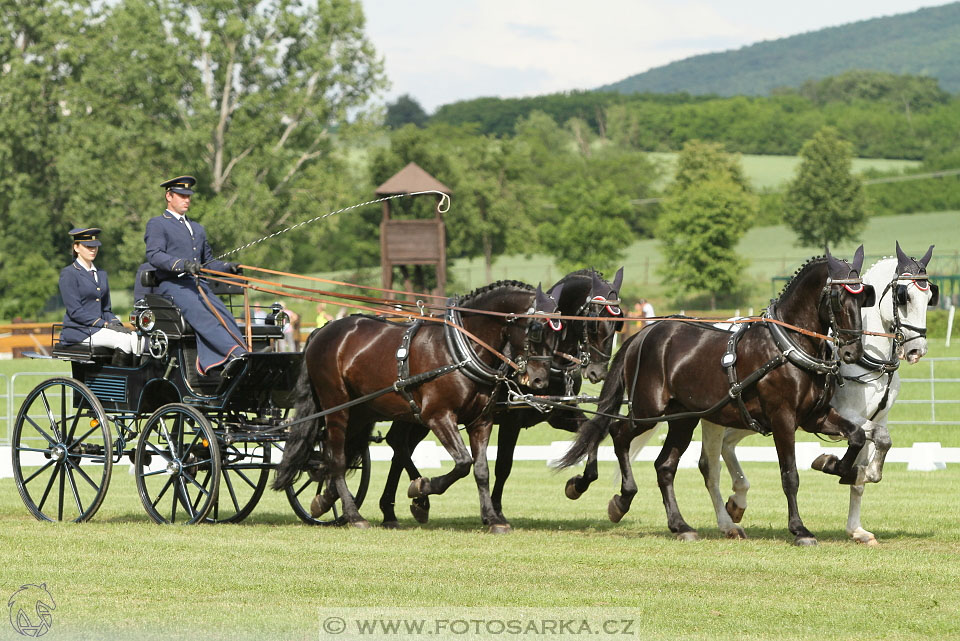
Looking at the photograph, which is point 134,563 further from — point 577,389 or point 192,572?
point 577,389

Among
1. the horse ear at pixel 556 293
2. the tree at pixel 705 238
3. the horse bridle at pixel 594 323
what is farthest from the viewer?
the tree at pixel 705 238

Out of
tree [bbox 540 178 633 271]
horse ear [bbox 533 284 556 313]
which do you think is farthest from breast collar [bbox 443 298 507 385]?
tree [bbox 540 178 633 271]

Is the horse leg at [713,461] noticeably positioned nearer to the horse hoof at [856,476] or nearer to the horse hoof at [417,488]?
the horse hoof at [856,476]

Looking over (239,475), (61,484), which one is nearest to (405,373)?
(239,475)

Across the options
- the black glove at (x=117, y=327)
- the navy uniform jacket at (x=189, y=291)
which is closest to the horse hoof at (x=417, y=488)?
the navy uniform jacket at (x=189, y=291)

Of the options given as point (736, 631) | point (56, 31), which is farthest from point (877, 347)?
point (56, 31)

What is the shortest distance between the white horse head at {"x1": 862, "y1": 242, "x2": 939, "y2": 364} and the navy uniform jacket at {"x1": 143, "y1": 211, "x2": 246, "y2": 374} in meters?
4.78

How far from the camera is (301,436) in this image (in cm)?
1074

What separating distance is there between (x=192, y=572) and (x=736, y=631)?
10.9 feet

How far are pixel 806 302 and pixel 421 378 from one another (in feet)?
9.38

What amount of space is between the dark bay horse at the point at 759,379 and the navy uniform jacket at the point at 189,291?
2.80 m

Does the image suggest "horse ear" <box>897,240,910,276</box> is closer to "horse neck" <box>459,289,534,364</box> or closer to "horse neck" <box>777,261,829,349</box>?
"horse neck" <box>777,261,829,349</box>

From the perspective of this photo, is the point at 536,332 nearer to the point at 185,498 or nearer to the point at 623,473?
the point at 623,473

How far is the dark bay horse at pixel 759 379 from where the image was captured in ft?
30.2
